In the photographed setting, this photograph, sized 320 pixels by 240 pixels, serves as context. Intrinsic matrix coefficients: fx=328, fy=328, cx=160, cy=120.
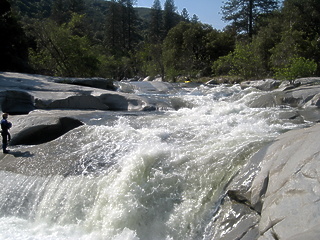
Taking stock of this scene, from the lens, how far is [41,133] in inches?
313

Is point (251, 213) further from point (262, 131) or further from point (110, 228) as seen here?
point (262, 131)

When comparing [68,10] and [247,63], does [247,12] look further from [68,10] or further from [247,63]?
[68,10]

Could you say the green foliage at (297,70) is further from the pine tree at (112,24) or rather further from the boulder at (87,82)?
the pine tree at (112,24)

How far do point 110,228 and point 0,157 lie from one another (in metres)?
3.67

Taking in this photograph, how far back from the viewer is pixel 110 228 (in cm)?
491

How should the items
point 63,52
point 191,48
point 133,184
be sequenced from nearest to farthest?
1. point 133,184
2. point 63,52
3. point 191,48

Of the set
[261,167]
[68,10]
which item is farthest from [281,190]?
[68,10]

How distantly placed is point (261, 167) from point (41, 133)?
17.8 ft

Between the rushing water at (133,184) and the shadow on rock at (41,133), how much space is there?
70 cm

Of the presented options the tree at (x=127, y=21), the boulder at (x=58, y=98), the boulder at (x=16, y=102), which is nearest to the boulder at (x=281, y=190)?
the boulder at (x=58, y=98)

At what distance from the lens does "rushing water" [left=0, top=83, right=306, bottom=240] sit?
4793 millimetres

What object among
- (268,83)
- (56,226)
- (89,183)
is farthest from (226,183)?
(268,83)

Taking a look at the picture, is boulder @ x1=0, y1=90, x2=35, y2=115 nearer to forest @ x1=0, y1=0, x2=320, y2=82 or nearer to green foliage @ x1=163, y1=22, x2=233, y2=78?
forest @ x1=0, y1=0, x2=320, y2=82

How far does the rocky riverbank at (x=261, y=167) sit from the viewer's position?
11.6ft
